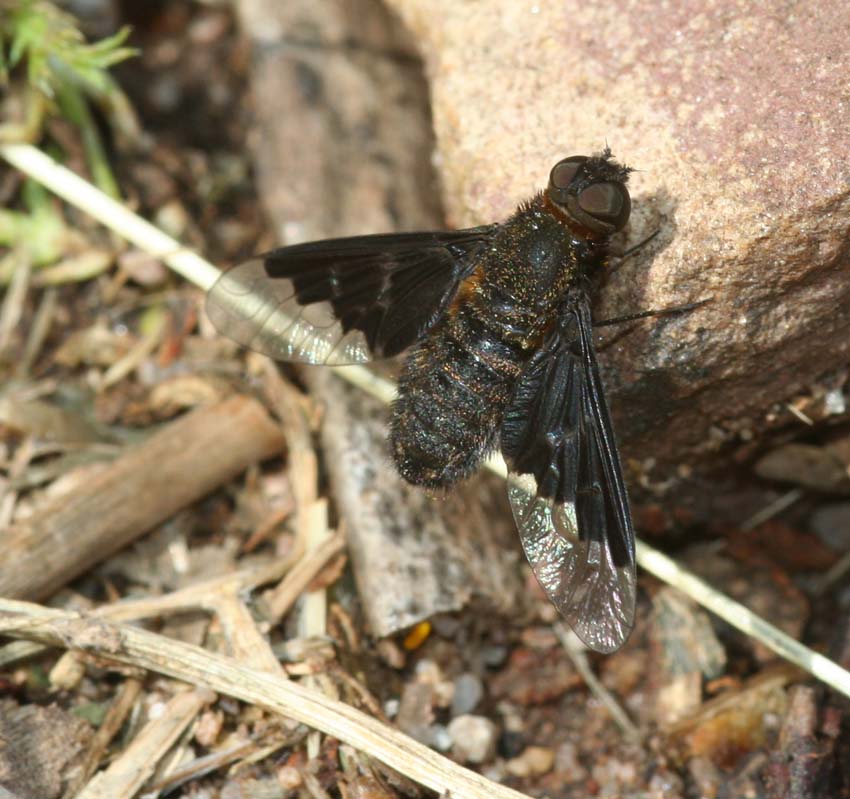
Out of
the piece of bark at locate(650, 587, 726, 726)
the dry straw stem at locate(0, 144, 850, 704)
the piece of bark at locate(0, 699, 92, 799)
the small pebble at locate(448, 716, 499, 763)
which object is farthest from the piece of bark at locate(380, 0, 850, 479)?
the piece of bark at locate(0, 699, 92, 799)

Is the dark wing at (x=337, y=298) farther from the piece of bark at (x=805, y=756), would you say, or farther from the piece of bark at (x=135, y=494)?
the piece of bark at (x=805, y=756)

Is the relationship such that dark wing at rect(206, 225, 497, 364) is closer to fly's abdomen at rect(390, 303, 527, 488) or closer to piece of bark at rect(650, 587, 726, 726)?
fly's abdomen at rect(390, 303, 527, 488)

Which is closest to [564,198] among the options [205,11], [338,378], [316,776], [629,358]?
[629,358]

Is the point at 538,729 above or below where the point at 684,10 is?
below

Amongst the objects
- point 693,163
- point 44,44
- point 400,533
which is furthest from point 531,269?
point 44,44

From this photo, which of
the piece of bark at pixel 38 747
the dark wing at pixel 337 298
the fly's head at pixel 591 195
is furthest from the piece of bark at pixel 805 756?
the piece of bark at pixel 38 747

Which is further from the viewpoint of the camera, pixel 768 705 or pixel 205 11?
pixel 205 11

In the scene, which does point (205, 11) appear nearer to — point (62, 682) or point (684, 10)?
point (684, 10)
